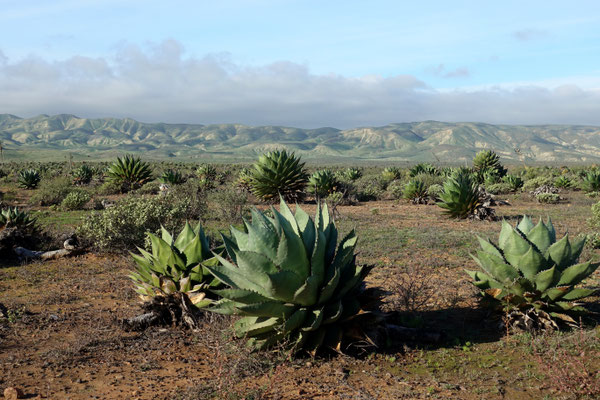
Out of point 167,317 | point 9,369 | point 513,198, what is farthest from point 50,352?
point 513,198

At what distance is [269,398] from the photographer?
3.53 meters

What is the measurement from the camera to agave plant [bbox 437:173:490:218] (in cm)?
1335

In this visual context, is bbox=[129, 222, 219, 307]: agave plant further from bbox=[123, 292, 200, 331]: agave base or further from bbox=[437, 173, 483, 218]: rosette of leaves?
bbox=[437, 173, 483, 218]: rosette of leaves

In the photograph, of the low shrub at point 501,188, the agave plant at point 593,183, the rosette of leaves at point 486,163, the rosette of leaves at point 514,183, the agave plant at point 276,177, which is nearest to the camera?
the agave plant at point 276,177

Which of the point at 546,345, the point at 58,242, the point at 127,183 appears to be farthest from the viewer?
the point at 127,183

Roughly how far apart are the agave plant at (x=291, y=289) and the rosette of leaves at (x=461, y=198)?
9.83 m

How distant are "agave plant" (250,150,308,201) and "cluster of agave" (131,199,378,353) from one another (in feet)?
40.1

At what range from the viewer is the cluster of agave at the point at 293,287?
3971mm

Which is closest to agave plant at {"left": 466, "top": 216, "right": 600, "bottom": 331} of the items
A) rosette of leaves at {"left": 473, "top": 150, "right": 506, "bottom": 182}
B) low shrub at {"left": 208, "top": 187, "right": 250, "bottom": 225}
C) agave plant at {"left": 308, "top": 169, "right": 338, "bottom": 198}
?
low shrub at {"left": 208, "top": 187, "right": 250, "bottom": 225}

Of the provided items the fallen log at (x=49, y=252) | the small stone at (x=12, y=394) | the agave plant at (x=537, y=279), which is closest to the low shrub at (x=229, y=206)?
the fallen log at (x=49, y=252)

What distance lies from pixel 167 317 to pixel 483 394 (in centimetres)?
352

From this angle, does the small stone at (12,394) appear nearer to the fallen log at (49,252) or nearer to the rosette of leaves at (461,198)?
the fallen log at (49,252)

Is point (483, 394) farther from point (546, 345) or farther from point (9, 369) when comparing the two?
point (9, 369)

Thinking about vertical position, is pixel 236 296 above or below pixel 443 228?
above
